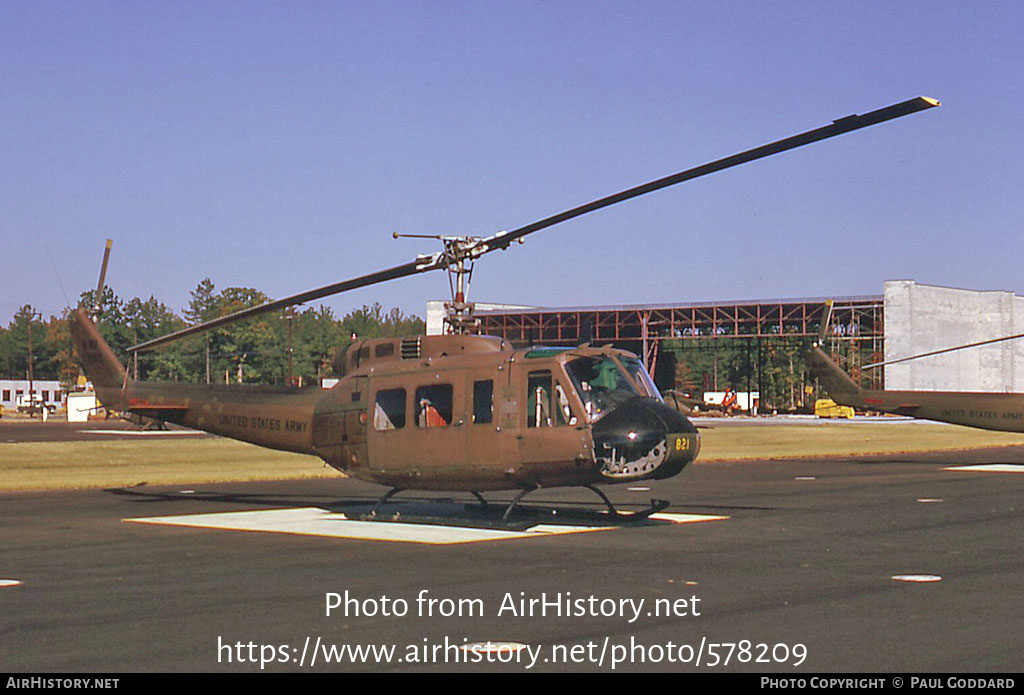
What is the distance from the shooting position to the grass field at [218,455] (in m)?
34.3

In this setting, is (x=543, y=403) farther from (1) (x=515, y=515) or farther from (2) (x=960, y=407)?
(2) (x=960, y=407)

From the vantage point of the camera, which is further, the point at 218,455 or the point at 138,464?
the point at 218,455

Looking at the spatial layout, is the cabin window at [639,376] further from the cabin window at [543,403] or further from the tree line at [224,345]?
the tree line at [224,345]

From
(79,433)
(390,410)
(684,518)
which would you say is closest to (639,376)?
(684,518)

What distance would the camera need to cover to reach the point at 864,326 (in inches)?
4104

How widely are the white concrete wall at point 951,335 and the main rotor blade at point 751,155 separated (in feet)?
270

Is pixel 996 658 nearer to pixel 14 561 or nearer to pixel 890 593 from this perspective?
pixel 890 593

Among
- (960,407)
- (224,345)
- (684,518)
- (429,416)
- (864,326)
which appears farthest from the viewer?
(224,345)

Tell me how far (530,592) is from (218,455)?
35.7 meters

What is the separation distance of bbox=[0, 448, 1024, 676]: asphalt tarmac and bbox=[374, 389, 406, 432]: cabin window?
1.76 m

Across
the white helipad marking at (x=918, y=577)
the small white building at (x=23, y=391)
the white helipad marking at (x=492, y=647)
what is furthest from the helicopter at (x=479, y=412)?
the small white building at (x=23, y=391)

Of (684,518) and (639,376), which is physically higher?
(639,376)

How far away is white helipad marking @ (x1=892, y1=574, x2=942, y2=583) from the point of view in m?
13.5

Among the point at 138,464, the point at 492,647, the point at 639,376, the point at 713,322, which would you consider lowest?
the point at 138,464
